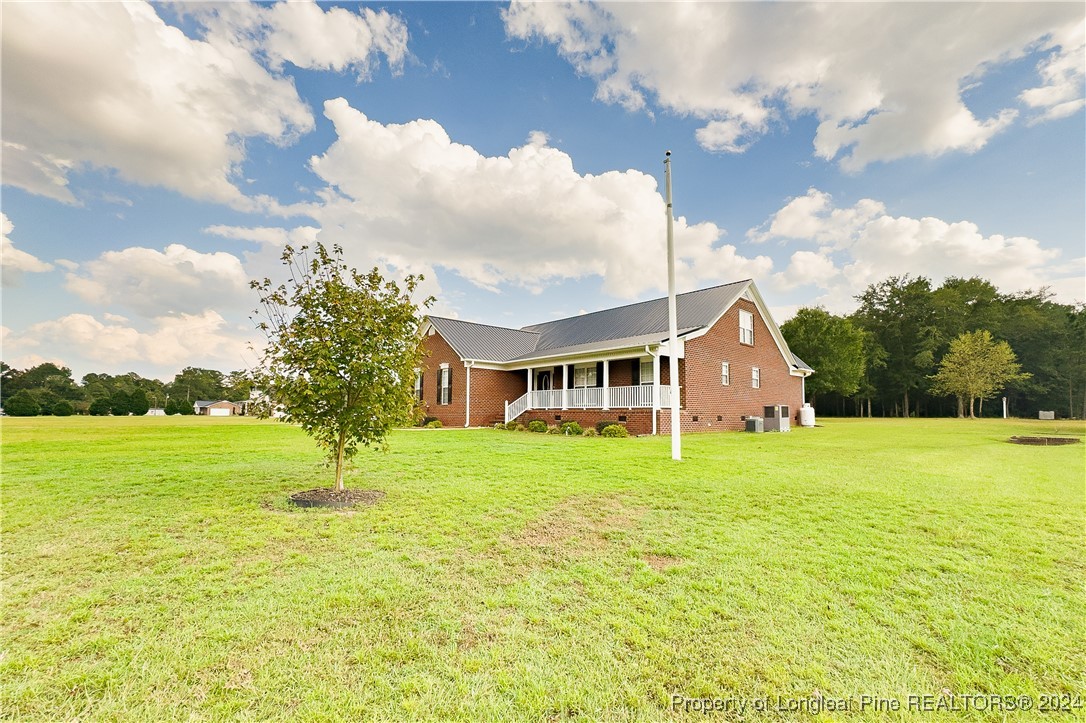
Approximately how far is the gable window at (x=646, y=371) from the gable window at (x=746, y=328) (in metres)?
5.34

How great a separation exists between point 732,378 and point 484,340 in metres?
12.7

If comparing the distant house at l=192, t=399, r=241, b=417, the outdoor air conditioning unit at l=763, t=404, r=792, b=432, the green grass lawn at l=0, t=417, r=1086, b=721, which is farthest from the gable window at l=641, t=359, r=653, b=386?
the distant house at l=192, t=399, r=241, b=417

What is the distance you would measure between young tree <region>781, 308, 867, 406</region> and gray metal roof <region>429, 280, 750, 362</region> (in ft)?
70.6

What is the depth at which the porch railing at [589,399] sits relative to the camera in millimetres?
18062

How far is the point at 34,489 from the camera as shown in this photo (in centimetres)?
670

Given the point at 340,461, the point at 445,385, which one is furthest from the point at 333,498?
the point at 445,385

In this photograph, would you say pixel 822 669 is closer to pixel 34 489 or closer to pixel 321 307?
pixel 321 307

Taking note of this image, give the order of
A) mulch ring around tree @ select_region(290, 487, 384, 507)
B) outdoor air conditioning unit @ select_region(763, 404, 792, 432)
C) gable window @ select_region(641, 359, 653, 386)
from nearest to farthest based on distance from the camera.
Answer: mulch ring around tree @ select_region(290, 487, 384, 507), gable window @ select_region(641, 359, 653, 386), outdoor air conditioning unit @ select_region(763, 404, 792, 432)

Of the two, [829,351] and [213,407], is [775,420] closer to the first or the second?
[829,351]

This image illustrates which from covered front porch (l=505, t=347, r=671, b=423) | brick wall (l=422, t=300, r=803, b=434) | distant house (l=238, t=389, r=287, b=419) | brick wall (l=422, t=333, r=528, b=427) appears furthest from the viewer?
brick wall (l=422, t=333, r=528, b=427)

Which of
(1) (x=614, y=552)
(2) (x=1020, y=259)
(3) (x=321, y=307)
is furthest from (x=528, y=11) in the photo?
(2) (x=1020, y=259)

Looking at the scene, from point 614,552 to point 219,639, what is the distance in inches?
119

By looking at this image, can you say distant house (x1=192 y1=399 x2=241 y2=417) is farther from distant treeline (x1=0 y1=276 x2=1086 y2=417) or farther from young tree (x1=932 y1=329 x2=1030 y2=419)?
young tree (x1=932 y1=329 x2=1030 y2=419)

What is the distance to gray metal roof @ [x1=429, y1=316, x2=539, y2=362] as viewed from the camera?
78.1 feet
